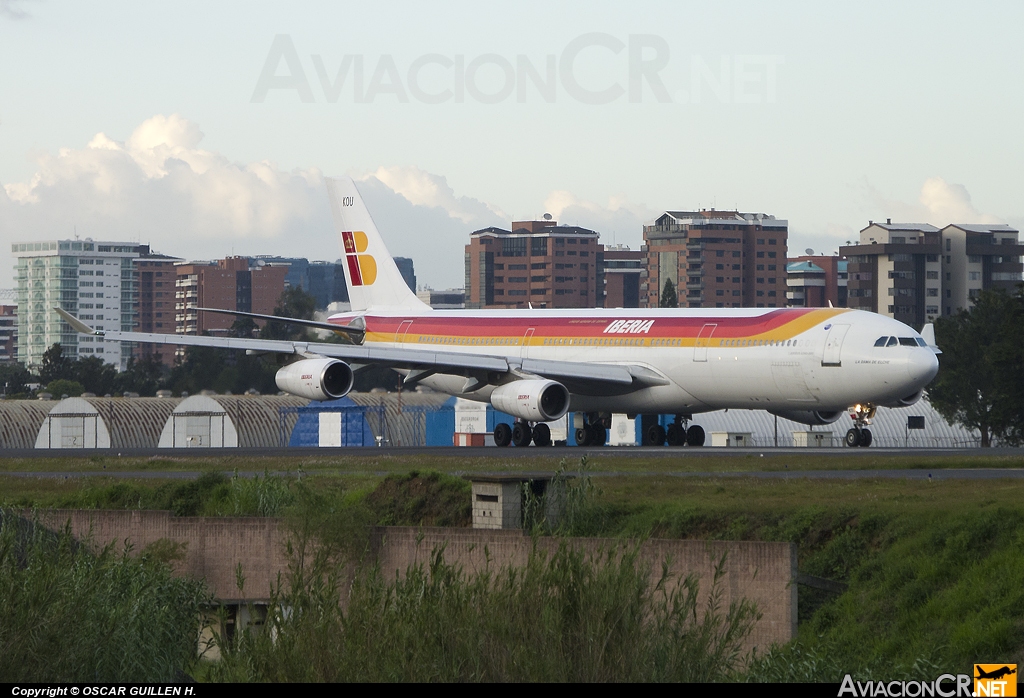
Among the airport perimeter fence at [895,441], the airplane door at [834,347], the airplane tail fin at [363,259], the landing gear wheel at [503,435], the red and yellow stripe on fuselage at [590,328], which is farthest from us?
the airport perimeter fence at [895,441]

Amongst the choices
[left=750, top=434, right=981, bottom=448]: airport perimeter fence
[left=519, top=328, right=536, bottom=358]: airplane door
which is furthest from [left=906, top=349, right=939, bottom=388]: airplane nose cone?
[left=750, top=434, right=981, bottom=448]: airport perimeter fence

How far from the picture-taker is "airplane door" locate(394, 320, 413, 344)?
48.2 meters

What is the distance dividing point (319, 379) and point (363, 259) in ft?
40.8

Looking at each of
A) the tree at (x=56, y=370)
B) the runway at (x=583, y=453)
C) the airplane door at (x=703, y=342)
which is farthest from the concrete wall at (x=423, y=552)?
the tree at (x=56, y=370)

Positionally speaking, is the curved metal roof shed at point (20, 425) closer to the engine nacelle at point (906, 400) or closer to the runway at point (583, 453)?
the runway at point (583, 453)

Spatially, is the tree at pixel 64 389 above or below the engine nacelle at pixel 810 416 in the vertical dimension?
below

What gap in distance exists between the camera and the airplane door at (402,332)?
158 ft

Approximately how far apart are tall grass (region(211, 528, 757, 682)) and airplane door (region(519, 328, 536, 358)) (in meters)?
28.4

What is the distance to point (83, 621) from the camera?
18.3 meters

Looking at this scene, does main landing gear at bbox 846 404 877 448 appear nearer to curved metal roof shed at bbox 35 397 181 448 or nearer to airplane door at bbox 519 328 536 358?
airplane door at bbox 519 328 536 358

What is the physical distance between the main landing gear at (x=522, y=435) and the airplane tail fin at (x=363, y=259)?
8.83 meters

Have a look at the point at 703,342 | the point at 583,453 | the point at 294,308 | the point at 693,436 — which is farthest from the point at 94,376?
the point at 583,453

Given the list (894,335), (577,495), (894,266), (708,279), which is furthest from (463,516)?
(708,279)

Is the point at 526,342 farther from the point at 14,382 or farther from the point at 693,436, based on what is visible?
the point at 14,382
